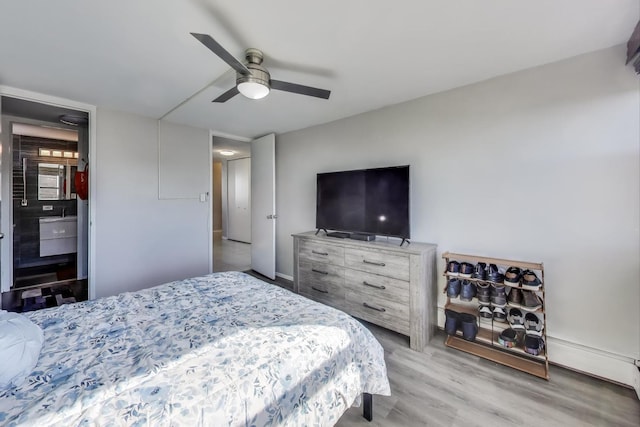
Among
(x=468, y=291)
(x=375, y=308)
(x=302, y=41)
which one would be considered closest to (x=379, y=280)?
(x=375, y=308)

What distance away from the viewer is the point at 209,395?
900 millimetres

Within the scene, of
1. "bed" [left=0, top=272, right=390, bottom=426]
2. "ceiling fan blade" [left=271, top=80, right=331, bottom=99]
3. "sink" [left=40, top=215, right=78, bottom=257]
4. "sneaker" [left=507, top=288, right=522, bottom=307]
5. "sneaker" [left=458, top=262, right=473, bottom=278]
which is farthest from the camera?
"sink" [left=40, top=215, right=78, bottom=257]

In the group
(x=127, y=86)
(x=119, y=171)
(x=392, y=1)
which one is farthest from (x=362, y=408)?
(x=119, y=171)

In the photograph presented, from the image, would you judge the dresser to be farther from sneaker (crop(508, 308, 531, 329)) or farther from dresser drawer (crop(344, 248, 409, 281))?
sneaker (crop(508, 308, 531, 329))

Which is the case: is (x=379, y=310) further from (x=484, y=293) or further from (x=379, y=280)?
(x=484, y=293)

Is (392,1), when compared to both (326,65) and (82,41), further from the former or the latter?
(82,41)

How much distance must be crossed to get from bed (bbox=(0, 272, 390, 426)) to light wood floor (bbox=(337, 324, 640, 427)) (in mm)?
349

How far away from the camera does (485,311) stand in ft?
6.96

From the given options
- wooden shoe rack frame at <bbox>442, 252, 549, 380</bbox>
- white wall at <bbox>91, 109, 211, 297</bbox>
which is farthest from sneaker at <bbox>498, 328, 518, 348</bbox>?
white wall at <bbox>91, 109, 211, 297</bbox>

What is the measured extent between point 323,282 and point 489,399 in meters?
1.67

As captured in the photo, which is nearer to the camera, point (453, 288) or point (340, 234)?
point (453, 288)

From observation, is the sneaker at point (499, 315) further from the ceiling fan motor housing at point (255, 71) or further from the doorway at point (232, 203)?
the doorway at point (232, 203)

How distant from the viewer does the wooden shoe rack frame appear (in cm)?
190

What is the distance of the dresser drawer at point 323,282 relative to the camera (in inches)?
108
